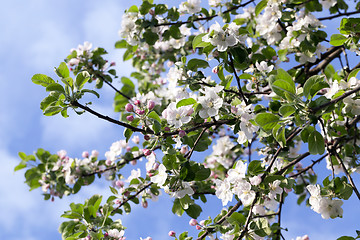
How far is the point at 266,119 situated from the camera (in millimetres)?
1799

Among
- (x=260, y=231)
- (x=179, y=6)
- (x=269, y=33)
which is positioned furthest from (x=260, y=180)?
(x=179, y=6)

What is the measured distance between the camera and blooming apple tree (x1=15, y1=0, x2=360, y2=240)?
1.89 meters

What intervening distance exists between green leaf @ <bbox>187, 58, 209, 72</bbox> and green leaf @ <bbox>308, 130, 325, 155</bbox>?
769 mm

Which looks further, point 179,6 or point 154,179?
point 179,6

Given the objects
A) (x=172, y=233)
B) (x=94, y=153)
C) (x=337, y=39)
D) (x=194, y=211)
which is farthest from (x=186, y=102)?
(x=94, y=153)

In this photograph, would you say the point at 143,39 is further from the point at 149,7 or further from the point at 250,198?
the point at 250,198

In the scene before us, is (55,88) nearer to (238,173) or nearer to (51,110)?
(51,110)

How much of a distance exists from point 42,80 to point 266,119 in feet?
3.84

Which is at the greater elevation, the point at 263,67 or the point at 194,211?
the point at 263,67

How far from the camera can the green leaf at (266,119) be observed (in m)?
1.79

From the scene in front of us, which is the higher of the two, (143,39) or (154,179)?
(143,39)

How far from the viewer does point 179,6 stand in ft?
11.1

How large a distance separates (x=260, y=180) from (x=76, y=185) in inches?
79.7

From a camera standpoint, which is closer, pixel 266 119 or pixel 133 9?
pixel 266 119
